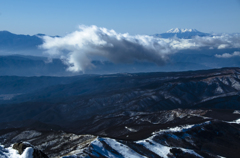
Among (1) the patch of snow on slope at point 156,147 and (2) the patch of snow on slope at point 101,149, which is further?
(1) the patch of snow on slope at point 156,147

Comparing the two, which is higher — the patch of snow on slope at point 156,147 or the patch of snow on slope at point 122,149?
the patch of snow on slope at point 122,149

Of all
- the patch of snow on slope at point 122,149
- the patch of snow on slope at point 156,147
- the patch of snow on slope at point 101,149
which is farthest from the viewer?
the patch of snow on slope at point 156,147

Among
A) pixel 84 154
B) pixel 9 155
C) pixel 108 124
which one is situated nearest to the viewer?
pixel 9 155

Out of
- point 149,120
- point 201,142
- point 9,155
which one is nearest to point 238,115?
point 149,120

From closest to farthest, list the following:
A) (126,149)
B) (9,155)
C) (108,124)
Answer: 1. (9,155)
2. (126,149)
3. (108,124)

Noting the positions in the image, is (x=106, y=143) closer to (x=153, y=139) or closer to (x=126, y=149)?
(x=126, y=149)

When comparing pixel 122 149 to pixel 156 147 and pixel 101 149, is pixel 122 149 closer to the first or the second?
pixel 101 149

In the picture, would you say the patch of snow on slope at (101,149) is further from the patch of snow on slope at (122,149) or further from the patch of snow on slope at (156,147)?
the patch of snow on slope at (156,147)

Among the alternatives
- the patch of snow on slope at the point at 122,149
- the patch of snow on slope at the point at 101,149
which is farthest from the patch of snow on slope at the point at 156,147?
the patch of snow on slope at the point at 101,149

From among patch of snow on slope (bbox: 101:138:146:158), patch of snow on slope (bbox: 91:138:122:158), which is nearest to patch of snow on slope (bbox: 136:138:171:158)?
patch of snow on slope (bbox: 101:138:146:158)

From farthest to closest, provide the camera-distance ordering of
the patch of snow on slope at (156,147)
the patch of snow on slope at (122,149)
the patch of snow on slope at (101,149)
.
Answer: the patch of snow on slope at (156,147) → the patch of snow on slope at (122,149) → the patch of snow on slope at (101,149)

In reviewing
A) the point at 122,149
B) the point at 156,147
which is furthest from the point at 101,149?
the point at 156,147
